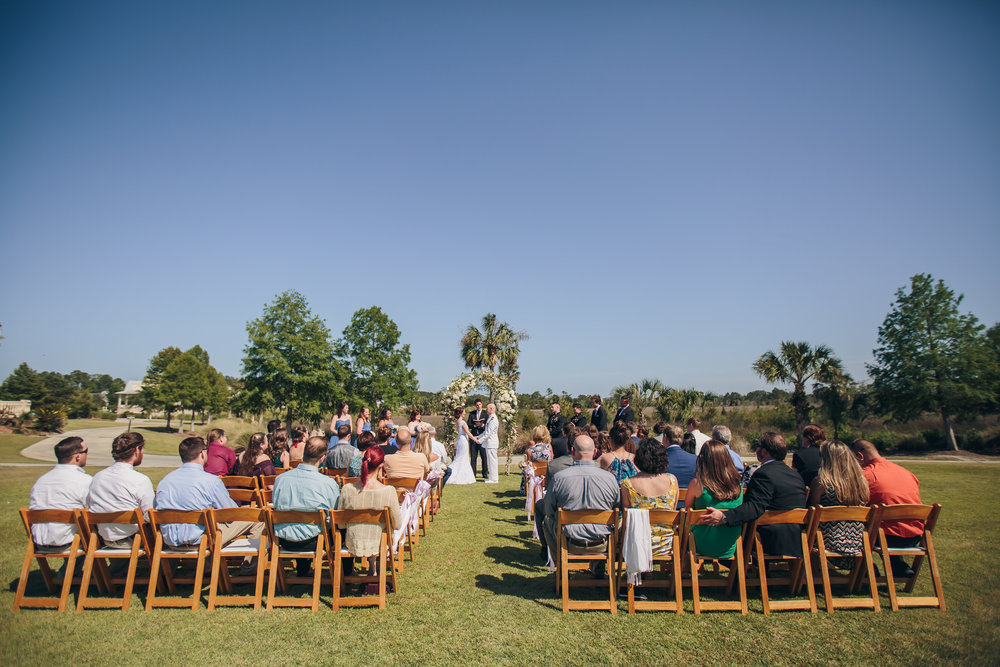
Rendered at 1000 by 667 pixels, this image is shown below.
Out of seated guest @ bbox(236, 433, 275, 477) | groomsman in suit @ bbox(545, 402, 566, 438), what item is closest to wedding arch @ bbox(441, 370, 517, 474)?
groomsman in suit @ bbox(545, 402, 566, 438)

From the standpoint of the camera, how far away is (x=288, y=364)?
32250 mm

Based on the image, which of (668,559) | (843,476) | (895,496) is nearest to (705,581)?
(668,559)

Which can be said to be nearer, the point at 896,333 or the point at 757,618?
the point at 757,618

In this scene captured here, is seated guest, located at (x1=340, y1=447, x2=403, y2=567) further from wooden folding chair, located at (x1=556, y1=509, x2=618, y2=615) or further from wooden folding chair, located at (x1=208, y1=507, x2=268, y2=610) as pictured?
wooden folding chair, located at (x1=556, y1=509, x2=618, y2=615)

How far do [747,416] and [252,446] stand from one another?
3422 centimetres

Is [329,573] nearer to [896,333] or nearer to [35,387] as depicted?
[896,333]

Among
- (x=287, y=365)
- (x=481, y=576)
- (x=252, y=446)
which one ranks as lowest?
(x=481, y=576)

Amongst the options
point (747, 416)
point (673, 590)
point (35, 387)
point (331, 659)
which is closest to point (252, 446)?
point (331, 659)

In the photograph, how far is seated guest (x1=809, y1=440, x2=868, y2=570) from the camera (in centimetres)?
516

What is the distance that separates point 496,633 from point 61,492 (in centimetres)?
446

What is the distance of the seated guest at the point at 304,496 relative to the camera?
17.0 feet

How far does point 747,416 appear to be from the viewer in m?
35.0

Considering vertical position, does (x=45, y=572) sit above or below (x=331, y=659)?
above

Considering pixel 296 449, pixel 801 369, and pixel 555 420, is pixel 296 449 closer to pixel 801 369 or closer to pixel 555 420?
pixel 555 420
